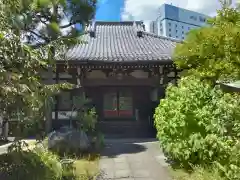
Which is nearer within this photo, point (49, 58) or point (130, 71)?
point (49, 58)

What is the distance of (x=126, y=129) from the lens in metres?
14.9

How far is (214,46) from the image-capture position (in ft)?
28.5

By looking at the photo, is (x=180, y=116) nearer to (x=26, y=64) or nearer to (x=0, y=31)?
(x=26, y=64)

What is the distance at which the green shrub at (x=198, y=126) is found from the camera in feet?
18.6

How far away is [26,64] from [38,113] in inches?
32.1

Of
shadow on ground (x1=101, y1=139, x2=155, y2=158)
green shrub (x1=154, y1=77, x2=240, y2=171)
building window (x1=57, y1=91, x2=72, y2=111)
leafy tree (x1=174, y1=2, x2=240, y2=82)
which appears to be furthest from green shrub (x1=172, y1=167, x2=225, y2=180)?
building window (x1=57, y1=91, x2=72, y2=111)

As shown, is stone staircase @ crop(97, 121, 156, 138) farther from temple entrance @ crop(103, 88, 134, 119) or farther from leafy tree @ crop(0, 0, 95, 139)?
leafy tree @ crop(0, 0, 95, 139)

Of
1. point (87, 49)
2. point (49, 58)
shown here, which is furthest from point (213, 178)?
point (87, 49)

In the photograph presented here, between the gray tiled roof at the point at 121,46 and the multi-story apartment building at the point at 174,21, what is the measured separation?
46.3ft

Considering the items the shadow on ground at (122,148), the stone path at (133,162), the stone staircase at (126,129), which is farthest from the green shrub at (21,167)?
the stone staircase at (126,129)

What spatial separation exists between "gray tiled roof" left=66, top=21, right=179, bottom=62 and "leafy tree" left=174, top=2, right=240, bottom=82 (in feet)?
9.44

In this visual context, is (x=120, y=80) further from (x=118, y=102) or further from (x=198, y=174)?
(x=198, y=174)

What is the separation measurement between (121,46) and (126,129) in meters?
4.40

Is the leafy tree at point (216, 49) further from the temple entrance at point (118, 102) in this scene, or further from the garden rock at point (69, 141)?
the temple entrance at point (118, 102)
